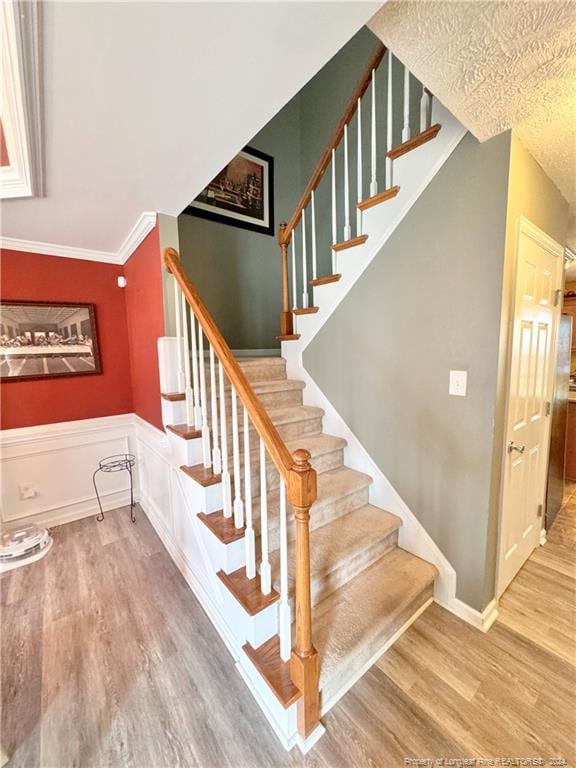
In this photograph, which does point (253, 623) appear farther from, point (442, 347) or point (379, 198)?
point (379, 198)

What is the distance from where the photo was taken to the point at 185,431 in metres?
1.82

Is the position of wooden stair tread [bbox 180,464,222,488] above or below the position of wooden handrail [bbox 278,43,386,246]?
below

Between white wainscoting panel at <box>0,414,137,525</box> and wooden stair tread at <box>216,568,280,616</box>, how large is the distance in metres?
1.98

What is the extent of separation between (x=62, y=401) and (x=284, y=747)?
276 centimetres

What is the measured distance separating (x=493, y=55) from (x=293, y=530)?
2.10 m

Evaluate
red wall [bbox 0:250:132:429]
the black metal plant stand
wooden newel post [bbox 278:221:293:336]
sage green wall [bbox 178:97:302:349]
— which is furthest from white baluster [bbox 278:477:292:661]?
sage green wall [bbox 178:97:302:349]

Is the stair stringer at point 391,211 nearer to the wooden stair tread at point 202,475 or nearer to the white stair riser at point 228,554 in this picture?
the wooden stair tread at point 202,475

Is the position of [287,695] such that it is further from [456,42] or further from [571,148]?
[571,148]

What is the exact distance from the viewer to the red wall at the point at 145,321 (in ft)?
6.77

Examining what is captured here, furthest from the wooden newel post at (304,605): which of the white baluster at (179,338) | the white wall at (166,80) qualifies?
the white wall at (166,80)

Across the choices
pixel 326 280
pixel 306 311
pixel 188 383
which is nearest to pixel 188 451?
pixel 188 383

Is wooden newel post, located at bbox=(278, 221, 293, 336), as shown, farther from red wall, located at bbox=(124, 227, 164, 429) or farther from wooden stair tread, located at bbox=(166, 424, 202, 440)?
wooden stair tread, located at bbox=(166, 424, 202, 440)

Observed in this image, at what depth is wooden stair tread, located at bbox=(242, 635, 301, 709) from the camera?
1.10 meters

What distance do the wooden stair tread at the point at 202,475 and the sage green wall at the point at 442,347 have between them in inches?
42.9
